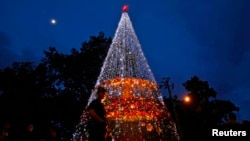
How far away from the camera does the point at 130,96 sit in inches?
627

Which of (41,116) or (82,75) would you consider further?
(82,75)

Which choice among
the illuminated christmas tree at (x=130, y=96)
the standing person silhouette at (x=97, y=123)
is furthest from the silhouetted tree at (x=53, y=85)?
the standing person silhouette at (x=97, y=123)

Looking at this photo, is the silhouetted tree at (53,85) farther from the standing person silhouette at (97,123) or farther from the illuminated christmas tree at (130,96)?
the standing person silhouette at (97,123)

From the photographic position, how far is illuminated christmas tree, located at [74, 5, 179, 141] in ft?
51.4

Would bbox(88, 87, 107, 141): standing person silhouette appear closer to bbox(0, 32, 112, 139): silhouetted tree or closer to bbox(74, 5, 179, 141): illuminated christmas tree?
bbox(74, 5, 179, 141): illuminated christmas tree

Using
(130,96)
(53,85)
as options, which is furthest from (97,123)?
(53,85)

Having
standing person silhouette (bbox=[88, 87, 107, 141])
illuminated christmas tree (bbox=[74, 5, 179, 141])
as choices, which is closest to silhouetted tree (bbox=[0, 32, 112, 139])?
illuminated christmas tree (bbox=[74, 5, 179, 141])

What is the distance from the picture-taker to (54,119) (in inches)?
1169

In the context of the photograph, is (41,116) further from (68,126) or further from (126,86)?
(126,86)

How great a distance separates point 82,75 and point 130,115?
54.7 ft

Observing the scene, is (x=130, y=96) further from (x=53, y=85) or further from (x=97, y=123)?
(x=53, y=85)

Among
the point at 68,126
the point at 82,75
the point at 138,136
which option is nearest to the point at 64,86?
the point at 82,75

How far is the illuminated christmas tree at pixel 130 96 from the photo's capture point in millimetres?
15680

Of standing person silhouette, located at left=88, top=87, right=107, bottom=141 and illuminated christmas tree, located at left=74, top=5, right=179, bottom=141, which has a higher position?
illuminated christmas tree, located at left=74, top=5, right=179, bottom=141
